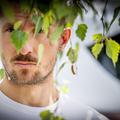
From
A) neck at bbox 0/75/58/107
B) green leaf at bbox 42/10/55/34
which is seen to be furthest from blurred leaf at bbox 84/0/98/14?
neck at bbox 0/75/58/107

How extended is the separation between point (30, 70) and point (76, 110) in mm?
301

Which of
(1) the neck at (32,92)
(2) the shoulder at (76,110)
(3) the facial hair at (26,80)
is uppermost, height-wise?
(3) the facial hair at (26,80)

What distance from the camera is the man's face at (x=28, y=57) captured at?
154 cm

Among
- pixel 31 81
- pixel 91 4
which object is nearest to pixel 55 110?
pixel 31 81

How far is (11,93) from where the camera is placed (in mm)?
1577

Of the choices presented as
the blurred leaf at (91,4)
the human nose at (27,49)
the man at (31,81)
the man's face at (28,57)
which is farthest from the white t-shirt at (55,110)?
the blurred leaf at (91,4)

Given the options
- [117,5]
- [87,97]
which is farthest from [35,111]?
[117,5]

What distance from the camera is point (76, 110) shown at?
163 cm

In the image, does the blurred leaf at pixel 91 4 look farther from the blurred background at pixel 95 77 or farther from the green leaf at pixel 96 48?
the green leaf at pixel 96 48

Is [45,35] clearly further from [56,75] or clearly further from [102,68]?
[102,68]

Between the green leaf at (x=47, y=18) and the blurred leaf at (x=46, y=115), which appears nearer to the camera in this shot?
the green leaf at (x=47, y=18)

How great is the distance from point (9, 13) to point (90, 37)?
52 centimetres

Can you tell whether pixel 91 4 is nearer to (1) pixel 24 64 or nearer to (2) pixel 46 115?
(1) pixel 24 64

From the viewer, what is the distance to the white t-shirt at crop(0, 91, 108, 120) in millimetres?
1562
